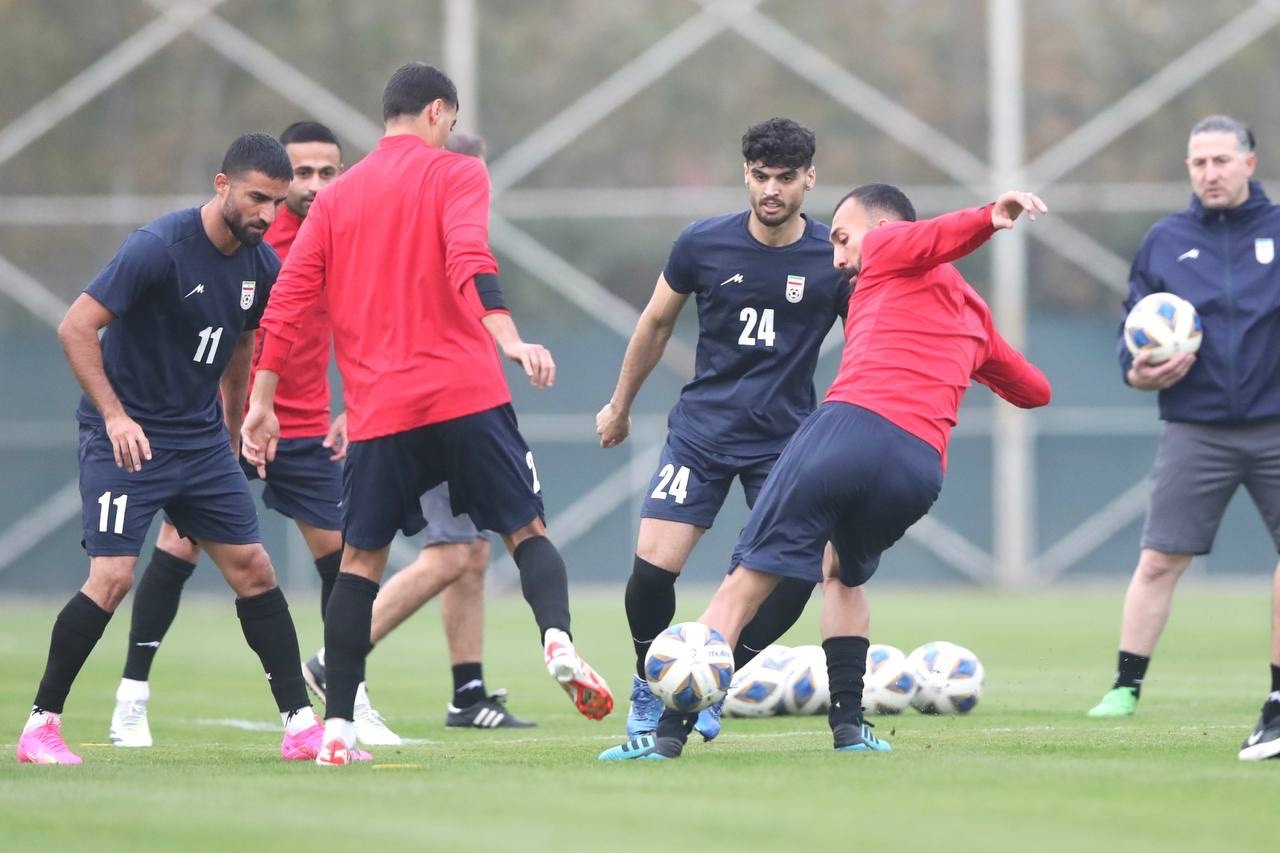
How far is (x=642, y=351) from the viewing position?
7.70 meters

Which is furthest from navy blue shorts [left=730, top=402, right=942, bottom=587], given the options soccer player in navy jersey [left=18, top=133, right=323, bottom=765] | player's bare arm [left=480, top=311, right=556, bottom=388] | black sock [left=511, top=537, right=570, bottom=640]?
soccer player in navy jersey [left=18, top=133, right=323, bottom=765]

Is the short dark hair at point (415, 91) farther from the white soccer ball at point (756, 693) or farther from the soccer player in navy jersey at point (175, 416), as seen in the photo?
the white soccer ball at point (756, 693)

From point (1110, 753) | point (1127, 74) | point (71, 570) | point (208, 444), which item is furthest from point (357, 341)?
point (1127, 74)

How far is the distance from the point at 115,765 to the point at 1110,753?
10.4 feet

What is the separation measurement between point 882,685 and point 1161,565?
1294 mm

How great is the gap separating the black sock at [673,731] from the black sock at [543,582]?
51 centimetres

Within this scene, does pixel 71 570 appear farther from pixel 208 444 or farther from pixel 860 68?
pixel 208 444

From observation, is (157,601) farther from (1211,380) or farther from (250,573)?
(1211,380)

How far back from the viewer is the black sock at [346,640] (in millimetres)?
6457

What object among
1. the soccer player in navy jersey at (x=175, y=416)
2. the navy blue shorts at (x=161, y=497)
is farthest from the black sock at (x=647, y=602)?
the navy blue shorts at (x=161, y=497)

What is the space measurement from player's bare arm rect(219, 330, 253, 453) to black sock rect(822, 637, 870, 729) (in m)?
2.37

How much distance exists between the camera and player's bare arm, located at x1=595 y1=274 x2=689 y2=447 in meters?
7.66

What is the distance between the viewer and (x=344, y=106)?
21.4 m

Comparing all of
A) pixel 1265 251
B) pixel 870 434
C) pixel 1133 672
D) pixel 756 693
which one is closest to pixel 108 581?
pixel 870 434
